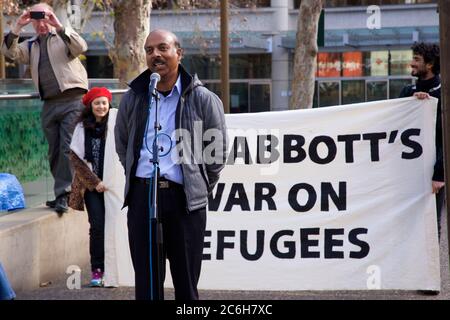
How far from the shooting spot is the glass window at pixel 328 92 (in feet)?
145

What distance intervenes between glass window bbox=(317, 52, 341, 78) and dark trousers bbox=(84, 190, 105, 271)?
117 feet

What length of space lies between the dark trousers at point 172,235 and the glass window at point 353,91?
126 ft

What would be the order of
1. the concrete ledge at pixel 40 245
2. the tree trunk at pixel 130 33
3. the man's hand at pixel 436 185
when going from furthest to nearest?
the tree trunk at pixel 130 33 < the concrete ledge at pixel 40 245 < the man's hand at pixel 436 185

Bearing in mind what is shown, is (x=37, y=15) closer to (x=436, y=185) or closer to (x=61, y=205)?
(x=61, y=205)

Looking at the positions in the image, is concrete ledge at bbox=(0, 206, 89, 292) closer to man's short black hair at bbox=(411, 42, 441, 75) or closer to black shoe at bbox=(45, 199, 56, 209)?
black shoe at bbox=(45, 199, 56, 209)

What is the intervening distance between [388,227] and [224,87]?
10.5 m

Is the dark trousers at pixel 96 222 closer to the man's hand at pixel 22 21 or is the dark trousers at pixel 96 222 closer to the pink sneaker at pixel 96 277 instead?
the pink sneaker at pixel 96 277

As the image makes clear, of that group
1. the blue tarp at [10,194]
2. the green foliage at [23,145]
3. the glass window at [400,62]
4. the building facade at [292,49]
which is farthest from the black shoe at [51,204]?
the glass window at [400,62]

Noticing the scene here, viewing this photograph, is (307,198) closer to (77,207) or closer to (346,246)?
(346,246)

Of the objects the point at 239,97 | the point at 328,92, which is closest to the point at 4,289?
the point at 328,92

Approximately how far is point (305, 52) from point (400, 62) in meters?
19.9

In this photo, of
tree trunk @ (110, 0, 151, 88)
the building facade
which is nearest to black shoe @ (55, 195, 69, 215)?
tree trunk @ (110, 0, 151, 88)
